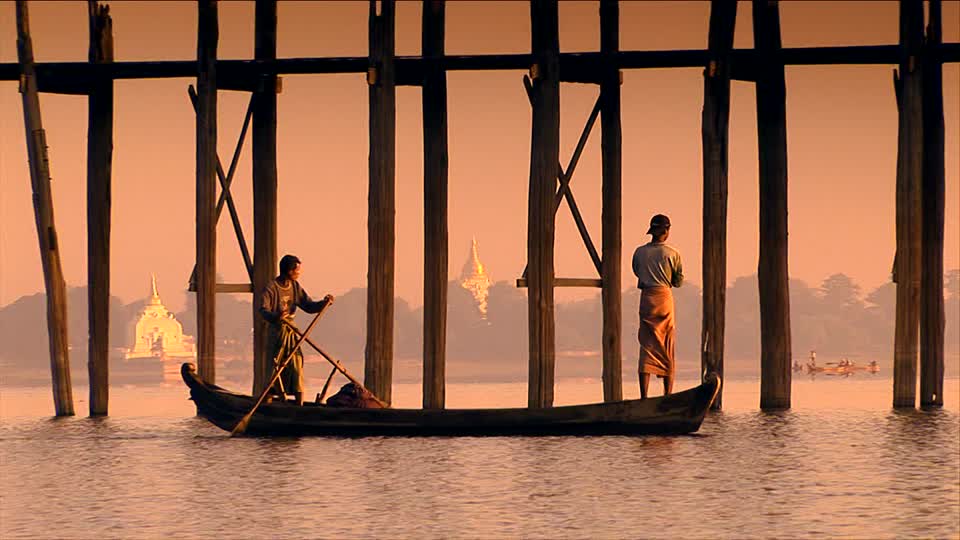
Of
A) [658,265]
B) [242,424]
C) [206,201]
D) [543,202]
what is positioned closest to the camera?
[658,265]

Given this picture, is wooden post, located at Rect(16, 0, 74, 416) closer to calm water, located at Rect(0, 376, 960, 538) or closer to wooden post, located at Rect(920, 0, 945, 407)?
calm water, located at Rect(0, 376, 960, 538)

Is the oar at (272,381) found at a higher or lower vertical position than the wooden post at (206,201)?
lower

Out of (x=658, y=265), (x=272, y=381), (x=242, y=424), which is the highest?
(x=658, y=265)

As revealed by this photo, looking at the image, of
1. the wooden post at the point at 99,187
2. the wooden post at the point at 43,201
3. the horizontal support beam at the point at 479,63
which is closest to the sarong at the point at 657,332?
the horizontal support beam at the point at 479,63

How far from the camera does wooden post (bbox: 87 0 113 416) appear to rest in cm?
2533

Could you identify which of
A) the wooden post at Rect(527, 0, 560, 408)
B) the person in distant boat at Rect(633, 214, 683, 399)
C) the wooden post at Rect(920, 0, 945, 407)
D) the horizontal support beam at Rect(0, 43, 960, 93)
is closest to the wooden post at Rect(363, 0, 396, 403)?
the horizontal support beam at Rect(0, 43, 960, 93)

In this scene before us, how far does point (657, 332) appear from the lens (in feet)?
69.6

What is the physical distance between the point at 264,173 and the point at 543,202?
11.5ft

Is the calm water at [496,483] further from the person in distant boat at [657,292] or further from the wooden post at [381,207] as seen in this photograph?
the wooden post at [381,207]

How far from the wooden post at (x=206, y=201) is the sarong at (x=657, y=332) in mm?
5759

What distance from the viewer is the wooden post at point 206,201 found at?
80.7ft

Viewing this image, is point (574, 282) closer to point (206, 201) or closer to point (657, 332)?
point (657, 332)

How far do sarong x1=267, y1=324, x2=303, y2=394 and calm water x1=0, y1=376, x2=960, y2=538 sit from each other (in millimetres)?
621

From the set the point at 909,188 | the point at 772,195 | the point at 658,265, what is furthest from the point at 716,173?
the point at 658,265
